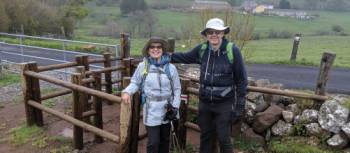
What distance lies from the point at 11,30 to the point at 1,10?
76.8 inches

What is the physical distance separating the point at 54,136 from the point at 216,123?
3.05 m

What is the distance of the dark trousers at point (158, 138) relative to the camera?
4.17 metres

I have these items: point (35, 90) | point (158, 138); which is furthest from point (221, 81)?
point (35, 90)

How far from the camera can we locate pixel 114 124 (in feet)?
21.5

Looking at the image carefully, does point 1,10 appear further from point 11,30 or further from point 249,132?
point 249,132

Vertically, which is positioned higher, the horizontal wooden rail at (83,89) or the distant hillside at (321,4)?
the distant hillside at (321,4)

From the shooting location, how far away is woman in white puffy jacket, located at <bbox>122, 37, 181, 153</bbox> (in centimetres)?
402

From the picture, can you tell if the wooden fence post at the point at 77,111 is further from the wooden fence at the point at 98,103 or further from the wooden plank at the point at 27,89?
the wooden plank at the point at 27,89

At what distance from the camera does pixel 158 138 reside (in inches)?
166

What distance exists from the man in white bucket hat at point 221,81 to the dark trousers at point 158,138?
0.48 meters

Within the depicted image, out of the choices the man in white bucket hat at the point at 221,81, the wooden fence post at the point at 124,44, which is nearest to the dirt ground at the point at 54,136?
the wooden fence post at the point at 124,44

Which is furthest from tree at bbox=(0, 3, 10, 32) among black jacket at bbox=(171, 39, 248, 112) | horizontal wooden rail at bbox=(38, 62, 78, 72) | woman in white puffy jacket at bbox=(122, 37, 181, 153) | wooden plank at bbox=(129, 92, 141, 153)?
black jacket at bbox=(171, 39, 248, 112)

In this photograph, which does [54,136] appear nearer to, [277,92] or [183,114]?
[183,114]

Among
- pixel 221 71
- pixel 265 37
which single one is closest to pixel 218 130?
pixel 221 71
